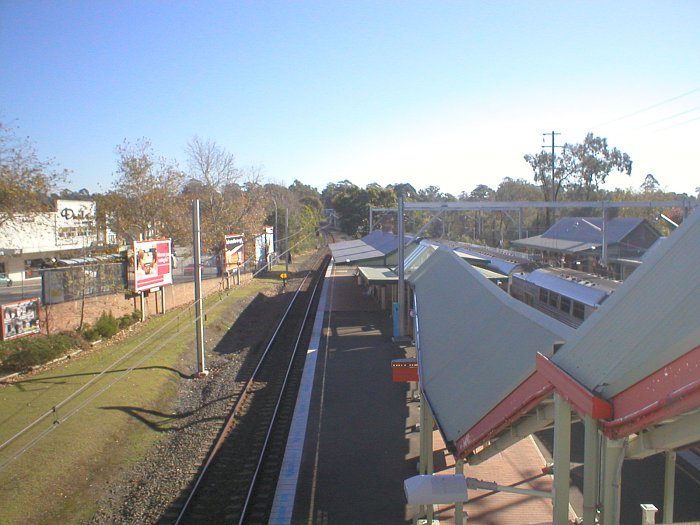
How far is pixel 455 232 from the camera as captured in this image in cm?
5600

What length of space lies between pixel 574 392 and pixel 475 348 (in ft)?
12.9

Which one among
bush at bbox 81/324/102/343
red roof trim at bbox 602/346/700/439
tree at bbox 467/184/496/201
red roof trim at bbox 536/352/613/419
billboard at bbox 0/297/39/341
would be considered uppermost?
tree at bbox 467/184/496/201

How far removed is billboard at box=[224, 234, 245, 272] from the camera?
28.8 meters

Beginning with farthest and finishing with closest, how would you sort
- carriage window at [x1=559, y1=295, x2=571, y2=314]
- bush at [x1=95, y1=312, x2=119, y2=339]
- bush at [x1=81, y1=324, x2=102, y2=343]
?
1. bush at [x1=95, y1=312, x2=119, y2=339]
2. bush at [x1=81, y1=324, x2=102, y2=343]
3. carriage window at [x1=559, y1=295, x2=571, y2=314]

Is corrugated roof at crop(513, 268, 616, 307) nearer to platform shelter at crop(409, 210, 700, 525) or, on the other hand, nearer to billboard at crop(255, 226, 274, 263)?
platform shelter at crop(409, 210, 700, 525)

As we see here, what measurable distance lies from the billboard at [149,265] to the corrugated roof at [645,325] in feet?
59.7

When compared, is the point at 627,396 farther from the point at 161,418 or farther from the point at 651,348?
the point at 161,418

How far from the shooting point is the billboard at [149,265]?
20125mm

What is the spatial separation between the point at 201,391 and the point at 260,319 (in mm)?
10301

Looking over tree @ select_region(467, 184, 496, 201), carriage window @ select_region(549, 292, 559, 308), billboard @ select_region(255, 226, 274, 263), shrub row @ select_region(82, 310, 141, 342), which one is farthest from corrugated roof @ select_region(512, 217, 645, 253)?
tree @ select_region(467, 184, 496, 201)

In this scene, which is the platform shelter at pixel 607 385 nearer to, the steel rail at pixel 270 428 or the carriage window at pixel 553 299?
the steel rail at pixel 270 428

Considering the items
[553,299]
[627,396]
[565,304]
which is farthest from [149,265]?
[627,396]

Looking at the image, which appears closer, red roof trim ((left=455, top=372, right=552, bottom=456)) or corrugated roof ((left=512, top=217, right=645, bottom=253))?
red roof trim ((left=455, top=372, right=552, bottom=456))

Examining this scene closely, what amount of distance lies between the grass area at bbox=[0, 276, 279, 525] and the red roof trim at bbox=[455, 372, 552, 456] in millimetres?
5378
